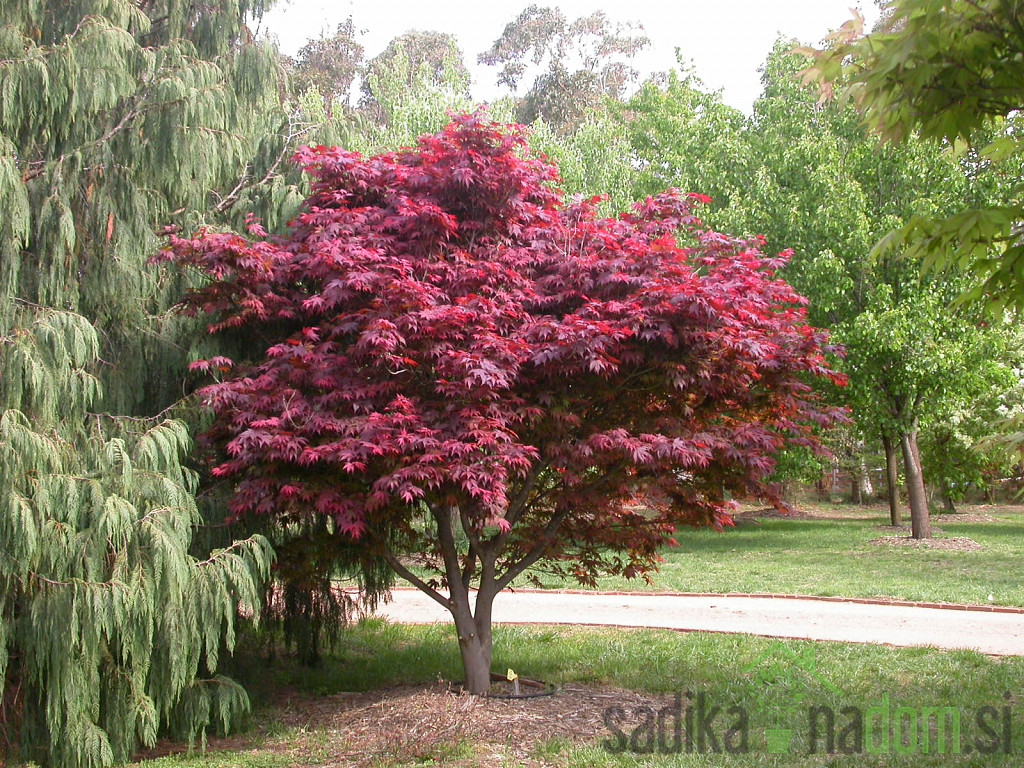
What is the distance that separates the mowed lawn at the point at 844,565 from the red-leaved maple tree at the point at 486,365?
454cm

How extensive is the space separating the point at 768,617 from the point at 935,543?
8.24 meters

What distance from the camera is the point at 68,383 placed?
6.05 m

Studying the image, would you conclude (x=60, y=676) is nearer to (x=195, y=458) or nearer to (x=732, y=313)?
(x=195, y=458)

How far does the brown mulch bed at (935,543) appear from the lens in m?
16.4

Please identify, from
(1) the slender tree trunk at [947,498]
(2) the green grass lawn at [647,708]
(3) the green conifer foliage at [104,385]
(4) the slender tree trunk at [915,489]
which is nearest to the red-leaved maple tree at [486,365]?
(3) the green conifer foliage at [104,385]

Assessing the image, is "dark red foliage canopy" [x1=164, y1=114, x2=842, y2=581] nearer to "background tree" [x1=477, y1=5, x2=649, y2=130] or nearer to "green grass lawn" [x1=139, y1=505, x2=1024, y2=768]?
"green grass lawn" [x1=139, y1=505, x2=1024, y2=768]

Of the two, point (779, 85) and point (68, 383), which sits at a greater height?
point (779, 85)

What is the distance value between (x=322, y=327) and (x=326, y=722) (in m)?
2.82

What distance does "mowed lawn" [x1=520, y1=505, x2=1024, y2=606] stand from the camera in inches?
468

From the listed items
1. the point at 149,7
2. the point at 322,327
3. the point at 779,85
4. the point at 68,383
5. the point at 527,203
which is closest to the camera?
the point at 68,383

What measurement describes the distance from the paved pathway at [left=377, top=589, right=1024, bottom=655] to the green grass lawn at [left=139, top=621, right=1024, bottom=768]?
78 cm

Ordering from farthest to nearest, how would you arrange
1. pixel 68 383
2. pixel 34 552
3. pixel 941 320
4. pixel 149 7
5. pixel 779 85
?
pixel 779 85, pixel 941 320, pixel 149 7, pixel 68 383, pixel 34 552

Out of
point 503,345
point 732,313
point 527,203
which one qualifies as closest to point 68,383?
point 503,345

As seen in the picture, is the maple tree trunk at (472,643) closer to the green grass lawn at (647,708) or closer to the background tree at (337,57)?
the green grass lawn at (647,708)
